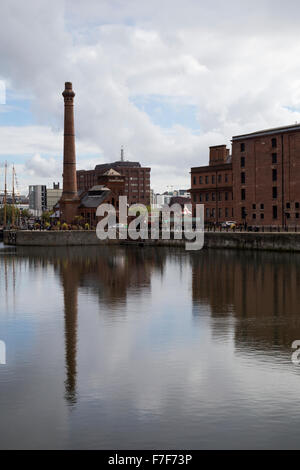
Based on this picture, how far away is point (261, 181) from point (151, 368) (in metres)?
75.7

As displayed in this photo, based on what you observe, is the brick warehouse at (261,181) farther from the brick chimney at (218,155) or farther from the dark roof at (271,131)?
the brick chimney at (218,155)

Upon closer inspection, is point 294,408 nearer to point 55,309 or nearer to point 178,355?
point 178,355

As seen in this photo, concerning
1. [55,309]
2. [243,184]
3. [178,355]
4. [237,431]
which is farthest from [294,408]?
[243,184]

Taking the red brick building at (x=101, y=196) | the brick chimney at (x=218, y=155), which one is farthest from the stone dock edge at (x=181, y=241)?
the brick chimney at (x=218, y=155)

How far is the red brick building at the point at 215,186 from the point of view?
10650 centimetres

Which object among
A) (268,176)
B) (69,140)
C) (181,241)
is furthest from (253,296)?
(69,140)

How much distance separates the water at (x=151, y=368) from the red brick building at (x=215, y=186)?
2463 inches

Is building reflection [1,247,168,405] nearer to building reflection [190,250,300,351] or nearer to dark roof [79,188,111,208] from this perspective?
building reflection [190,250,300,351]

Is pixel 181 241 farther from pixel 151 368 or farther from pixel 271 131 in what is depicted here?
pixel 151 368

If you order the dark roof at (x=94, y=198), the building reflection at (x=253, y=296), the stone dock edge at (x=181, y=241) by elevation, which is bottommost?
the building reflection at (x=253, y=296)

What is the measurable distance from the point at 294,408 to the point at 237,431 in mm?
→ 2346

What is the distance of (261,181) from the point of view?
93.9m

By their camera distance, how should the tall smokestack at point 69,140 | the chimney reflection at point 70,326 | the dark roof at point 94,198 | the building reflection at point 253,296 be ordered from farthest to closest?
the dark roof at point 94,198 < the tall smokestack at point 69,140 < the building reflection at point 253,296 < the chimney reflection at point 70,326
